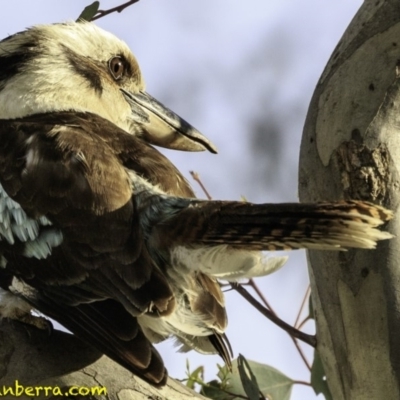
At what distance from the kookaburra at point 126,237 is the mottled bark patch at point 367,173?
0.46 ft

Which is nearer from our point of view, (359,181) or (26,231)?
(359,181)

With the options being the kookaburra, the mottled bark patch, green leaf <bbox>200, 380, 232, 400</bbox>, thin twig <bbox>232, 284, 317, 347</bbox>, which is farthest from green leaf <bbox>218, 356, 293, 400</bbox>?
the mottled bark patch

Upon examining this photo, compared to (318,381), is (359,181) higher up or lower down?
higher up

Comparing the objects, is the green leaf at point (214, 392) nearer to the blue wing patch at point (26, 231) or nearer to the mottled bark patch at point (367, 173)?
the blue wing patch at point (26, 231)

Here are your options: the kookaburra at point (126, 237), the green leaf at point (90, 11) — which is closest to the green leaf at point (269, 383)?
the kookaburra at point (126, 237)

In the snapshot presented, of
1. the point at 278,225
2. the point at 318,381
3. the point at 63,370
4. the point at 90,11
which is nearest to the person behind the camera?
the point at 278,225

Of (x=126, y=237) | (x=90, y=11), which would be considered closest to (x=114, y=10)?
(x=90, y=11)

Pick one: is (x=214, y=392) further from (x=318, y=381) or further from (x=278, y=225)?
(x=278, y=225)

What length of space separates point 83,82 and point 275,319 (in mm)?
1099

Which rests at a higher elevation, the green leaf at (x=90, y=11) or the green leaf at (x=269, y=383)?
the green leaf at (x=90, y=11)

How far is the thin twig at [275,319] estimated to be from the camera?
2.28 metres

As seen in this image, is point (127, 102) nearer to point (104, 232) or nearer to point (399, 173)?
point (104, 232)

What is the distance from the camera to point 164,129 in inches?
125

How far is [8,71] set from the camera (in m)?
3.01
